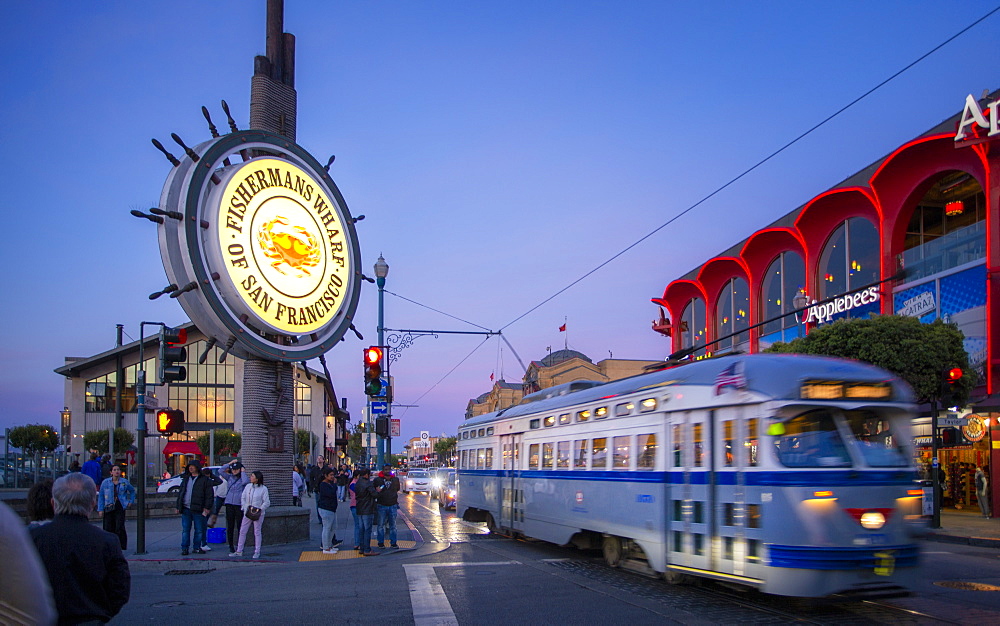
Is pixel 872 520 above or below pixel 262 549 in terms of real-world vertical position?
above

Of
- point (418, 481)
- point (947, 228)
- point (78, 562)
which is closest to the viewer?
point (78, 562)

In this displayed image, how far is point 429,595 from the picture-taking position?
1080 centimetres

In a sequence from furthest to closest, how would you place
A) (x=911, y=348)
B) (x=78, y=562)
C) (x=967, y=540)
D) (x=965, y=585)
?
(x=911, y=348), (x=967, y=540), (x=965, y=585), (x=78, y=562)

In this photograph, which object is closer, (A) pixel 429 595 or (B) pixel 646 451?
(A) pixel 429 595

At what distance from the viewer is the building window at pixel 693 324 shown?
46.8m

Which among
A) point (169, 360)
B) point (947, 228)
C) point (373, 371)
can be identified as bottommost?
point (373, 371)

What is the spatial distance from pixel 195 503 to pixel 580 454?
7.33m

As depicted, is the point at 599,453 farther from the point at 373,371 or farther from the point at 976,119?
the point at 976,119

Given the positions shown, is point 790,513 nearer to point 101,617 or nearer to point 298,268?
point 101,617

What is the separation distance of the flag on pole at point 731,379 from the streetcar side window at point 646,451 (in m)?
1.69

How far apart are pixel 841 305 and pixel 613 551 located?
23867mm

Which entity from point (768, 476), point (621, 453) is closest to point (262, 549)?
point (621, 453)

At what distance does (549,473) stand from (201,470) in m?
6.79

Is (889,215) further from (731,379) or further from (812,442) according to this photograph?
(812,442)
